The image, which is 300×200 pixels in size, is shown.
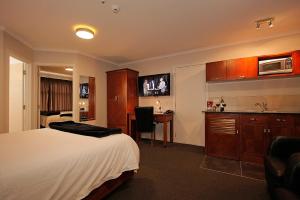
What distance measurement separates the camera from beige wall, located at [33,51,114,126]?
150 inches

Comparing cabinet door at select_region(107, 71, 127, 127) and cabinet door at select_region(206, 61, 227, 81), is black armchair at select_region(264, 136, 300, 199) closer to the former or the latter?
cabinet door at select_region(206, 61, 227, 81)

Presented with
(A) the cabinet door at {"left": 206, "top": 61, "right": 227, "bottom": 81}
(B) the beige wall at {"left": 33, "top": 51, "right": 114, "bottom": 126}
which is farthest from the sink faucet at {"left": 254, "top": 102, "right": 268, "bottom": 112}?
(B) the beige wall at {"left": 33, "top": 51, "right": 114, "bottom": 126}

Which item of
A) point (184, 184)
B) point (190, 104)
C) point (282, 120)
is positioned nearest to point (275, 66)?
point (282, 120)

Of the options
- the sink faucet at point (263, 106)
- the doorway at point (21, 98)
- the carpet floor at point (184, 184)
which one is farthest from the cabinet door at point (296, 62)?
the doorway at point (21, 98)

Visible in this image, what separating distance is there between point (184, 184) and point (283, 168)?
1127 millimetres

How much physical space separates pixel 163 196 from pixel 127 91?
3079 mm

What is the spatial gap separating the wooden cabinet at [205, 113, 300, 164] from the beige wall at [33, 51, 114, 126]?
10.2 ft

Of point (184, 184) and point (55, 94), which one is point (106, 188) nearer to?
point (184, 184)

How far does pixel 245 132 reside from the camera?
280 centimetres

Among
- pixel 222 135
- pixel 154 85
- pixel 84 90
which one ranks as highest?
pixel 154 85

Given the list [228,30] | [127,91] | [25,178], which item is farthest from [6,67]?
[228,30]

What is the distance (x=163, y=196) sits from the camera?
5.92ft

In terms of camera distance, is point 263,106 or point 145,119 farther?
point 145,119

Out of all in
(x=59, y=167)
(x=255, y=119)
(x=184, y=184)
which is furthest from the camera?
(x=255, y=119)
